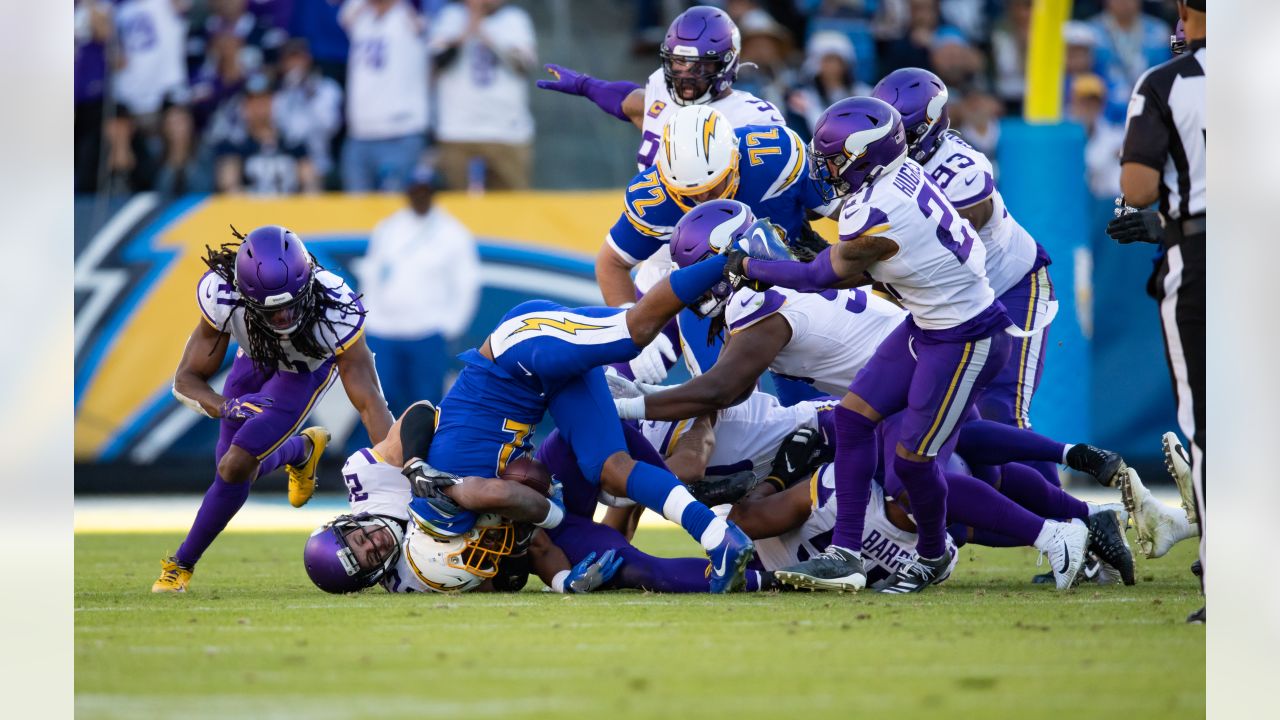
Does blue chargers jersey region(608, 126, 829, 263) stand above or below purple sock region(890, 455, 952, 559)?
above

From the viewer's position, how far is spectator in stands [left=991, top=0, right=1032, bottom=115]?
12.5 metres

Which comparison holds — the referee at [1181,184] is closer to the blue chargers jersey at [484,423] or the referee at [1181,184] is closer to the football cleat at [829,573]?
the football cleat at [829,573]

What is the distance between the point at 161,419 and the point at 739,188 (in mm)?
5723

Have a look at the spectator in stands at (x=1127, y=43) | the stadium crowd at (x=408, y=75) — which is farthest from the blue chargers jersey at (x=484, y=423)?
the spectator in stands at (x=1127, y=43)

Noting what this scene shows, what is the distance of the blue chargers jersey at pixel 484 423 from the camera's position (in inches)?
226

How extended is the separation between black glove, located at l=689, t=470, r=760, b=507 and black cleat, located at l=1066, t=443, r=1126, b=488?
133cm

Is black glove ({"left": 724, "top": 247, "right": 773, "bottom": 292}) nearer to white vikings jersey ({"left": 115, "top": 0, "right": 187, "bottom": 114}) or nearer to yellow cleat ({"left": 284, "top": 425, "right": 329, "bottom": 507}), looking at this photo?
yellow cleat ({"left": 284, "top": 425, "right": 329, "bottom": 507})

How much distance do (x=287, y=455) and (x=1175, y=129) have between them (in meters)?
3.60

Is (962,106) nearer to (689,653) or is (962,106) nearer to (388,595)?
(388,595)

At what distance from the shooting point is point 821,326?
6.33 meters

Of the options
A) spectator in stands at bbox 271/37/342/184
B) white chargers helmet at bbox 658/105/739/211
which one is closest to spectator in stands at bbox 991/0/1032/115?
spectator in stands at bbox 271/37/342/184

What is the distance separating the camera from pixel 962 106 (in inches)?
447

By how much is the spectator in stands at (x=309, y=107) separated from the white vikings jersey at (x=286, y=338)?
19.0 feet
